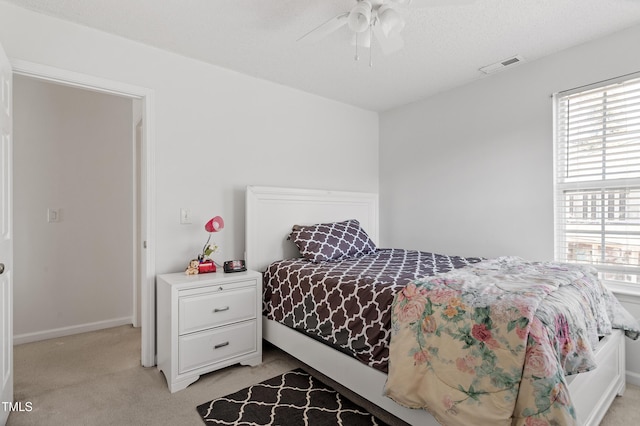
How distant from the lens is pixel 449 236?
3375 millimetres

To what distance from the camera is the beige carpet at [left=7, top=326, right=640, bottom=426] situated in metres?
1.85

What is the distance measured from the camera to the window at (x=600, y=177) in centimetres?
235

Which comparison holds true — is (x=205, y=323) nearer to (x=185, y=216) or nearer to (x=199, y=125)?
(x=185, y=216)

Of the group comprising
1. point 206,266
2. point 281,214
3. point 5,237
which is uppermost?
point 281,214

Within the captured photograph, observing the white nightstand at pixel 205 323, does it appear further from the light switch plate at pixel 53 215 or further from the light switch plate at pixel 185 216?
the light switch plate at pixel 53 215

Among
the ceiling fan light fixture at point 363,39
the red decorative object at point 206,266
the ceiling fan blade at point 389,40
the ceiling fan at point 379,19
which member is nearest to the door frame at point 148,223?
the red decorative object at point 206,266

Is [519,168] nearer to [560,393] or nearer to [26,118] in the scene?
[560,393]

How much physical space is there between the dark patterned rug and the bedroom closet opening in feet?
6.23

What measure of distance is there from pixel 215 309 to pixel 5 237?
1216mm

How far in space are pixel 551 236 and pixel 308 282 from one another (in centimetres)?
202

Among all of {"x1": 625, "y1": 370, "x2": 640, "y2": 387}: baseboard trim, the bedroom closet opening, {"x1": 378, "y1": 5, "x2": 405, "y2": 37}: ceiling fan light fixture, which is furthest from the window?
the bedroom closet opening

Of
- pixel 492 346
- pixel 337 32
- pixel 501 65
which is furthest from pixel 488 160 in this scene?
pixel 492 346

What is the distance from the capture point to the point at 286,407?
196cm

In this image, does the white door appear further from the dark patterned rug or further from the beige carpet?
the dark patterned rug
